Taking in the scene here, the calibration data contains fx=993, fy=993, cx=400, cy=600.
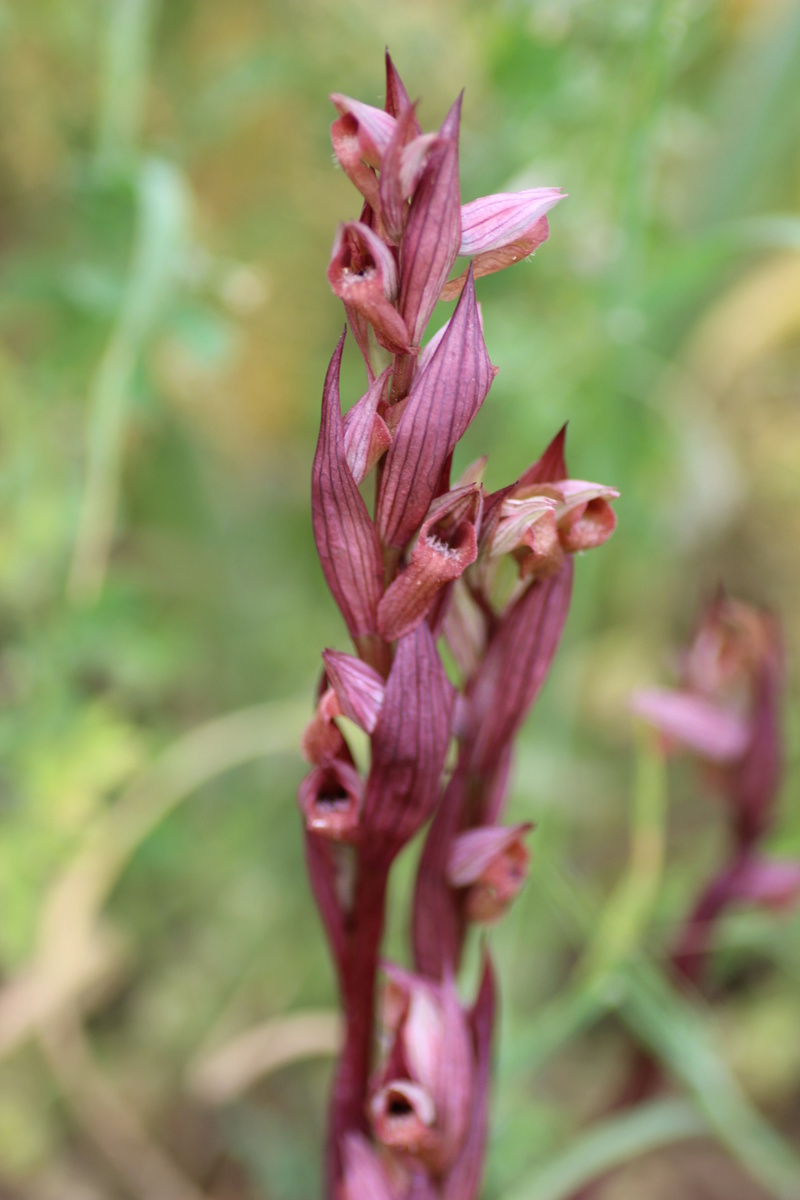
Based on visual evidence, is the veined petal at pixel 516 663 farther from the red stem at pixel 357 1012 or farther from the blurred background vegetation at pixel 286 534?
the blurred background vegetation at pixel 286 534

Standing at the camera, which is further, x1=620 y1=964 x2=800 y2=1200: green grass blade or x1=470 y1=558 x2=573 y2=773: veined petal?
x1=620 y1=964 x2=800 y2=1200: green grass blade

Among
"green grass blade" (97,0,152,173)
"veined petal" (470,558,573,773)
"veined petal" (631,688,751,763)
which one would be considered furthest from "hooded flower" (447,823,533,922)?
"green grass blade" (97,0,152,173)

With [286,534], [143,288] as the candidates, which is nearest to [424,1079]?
[143,288]

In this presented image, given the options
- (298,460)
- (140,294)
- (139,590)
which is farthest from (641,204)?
(298,460)

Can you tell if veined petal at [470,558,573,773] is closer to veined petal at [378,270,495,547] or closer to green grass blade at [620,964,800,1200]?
veined petal at [378,270,495,547]

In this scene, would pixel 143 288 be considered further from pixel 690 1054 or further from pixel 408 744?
pixel 690 1054

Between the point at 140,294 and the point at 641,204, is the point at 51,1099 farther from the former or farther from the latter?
the point at 641,204
